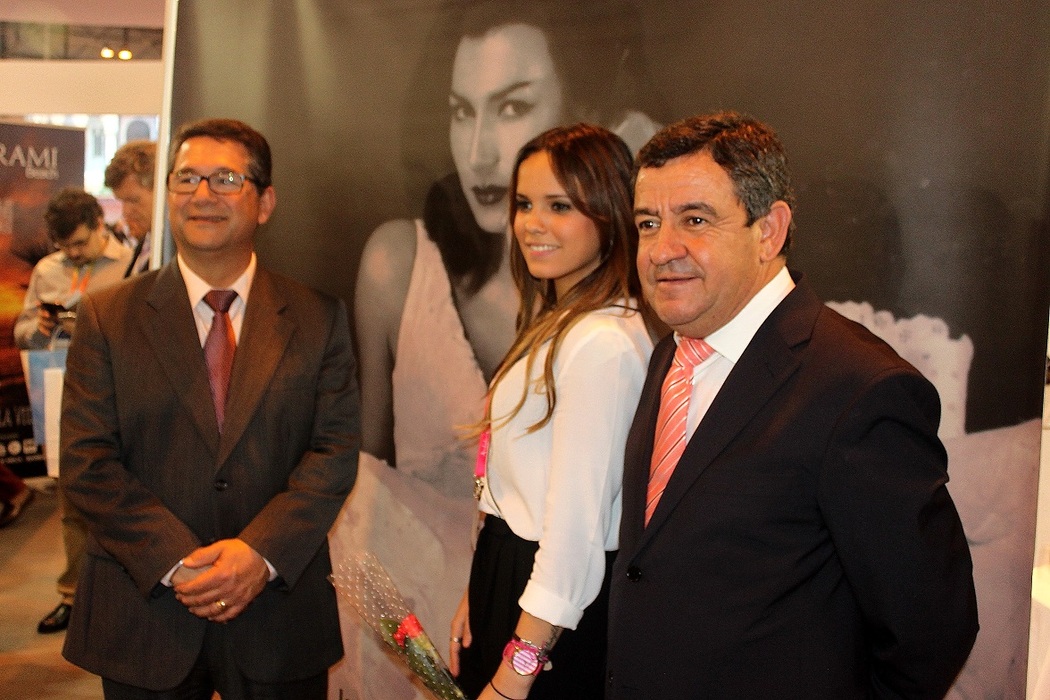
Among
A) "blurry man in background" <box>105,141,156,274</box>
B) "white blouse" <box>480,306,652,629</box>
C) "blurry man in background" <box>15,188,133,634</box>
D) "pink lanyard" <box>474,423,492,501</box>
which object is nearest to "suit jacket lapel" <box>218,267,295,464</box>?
"pink lanyard" <box>474,423,492,501</box>

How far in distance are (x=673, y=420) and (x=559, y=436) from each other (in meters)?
0.27

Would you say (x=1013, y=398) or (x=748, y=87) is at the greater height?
(x=748, y=87)

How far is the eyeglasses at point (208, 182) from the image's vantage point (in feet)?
7.47

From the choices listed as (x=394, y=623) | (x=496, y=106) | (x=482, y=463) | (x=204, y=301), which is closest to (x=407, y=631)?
(x=394, y=623)

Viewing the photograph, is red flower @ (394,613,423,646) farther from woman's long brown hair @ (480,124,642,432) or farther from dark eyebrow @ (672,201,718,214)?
dark eyebrow @ (672,201,718,214)

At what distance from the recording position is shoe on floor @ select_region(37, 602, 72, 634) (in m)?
4.30

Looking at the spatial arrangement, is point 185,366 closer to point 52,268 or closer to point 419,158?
point 419,158

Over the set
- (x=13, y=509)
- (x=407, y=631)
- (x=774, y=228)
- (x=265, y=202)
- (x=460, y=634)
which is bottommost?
(x=13, y=509)

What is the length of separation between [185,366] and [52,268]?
10.5 ft

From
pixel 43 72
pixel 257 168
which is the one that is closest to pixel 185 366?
pixel 257 168

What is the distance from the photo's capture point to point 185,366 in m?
2.19

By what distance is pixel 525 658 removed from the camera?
1.72 m

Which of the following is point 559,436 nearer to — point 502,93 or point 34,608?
point 502,93

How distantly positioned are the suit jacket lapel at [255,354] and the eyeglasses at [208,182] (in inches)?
9.2
